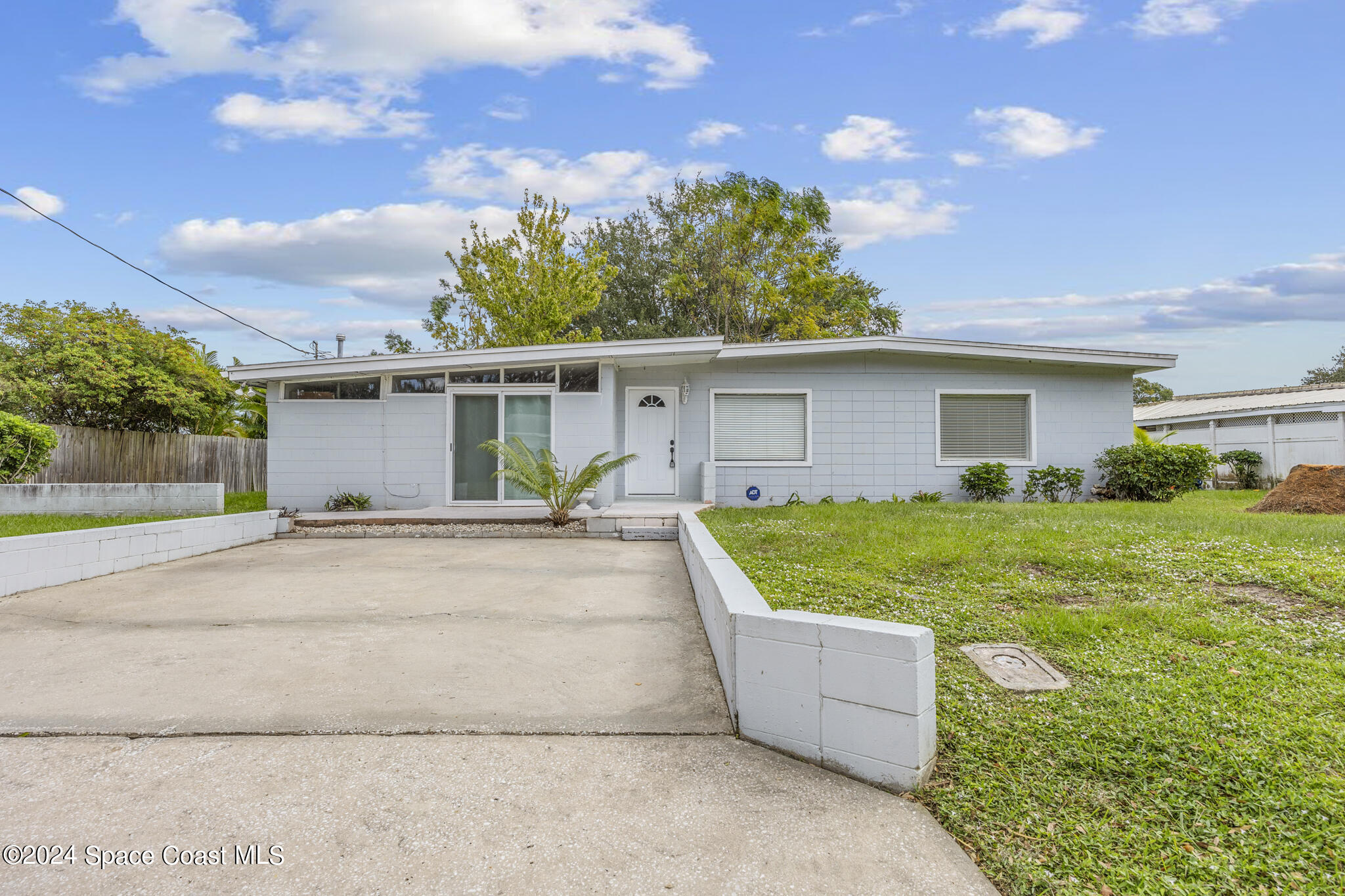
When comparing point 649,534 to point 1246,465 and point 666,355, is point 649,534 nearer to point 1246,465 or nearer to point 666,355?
point 666,355

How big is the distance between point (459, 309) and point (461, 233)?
4.21 m

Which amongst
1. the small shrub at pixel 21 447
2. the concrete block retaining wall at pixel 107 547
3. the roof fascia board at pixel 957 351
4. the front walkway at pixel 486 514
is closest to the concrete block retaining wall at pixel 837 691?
the concrete block retaining wall at pixel 107 547

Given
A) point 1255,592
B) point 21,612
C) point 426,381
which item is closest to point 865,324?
point 426,381

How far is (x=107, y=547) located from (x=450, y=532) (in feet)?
12.1

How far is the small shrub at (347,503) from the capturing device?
35.7ft

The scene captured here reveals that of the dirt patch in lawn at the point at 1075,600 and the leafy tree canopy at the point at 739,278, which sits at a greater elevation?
the leafy tree canopy at the point at 739,278

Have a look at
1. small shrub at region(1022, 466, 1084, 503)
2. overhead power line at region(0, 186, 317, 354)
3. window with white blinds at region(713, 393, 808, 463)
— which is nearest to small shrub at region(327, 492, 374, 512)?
window with white blinds at region(713, 393, 808, 463)

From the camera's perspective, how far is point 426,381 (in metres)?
11.1

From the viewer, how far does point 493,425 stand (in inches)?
437

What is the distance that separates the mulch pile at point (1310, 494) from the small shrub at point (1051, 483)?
7.63ft

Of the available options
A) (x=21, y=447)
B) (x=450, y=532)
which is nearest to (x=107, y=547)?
(x=450, y=532)

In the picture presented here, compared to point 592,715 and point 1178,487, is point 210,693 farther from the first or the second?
point 1178,487

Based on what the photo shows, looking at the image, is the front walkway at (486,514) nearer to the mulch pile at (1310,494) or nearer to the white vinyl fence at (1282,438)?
the mulch pile at (1310,494)

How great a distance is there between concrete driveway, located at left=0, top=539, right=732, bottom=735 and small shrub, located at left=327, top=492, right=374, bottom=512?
3.75 metres
